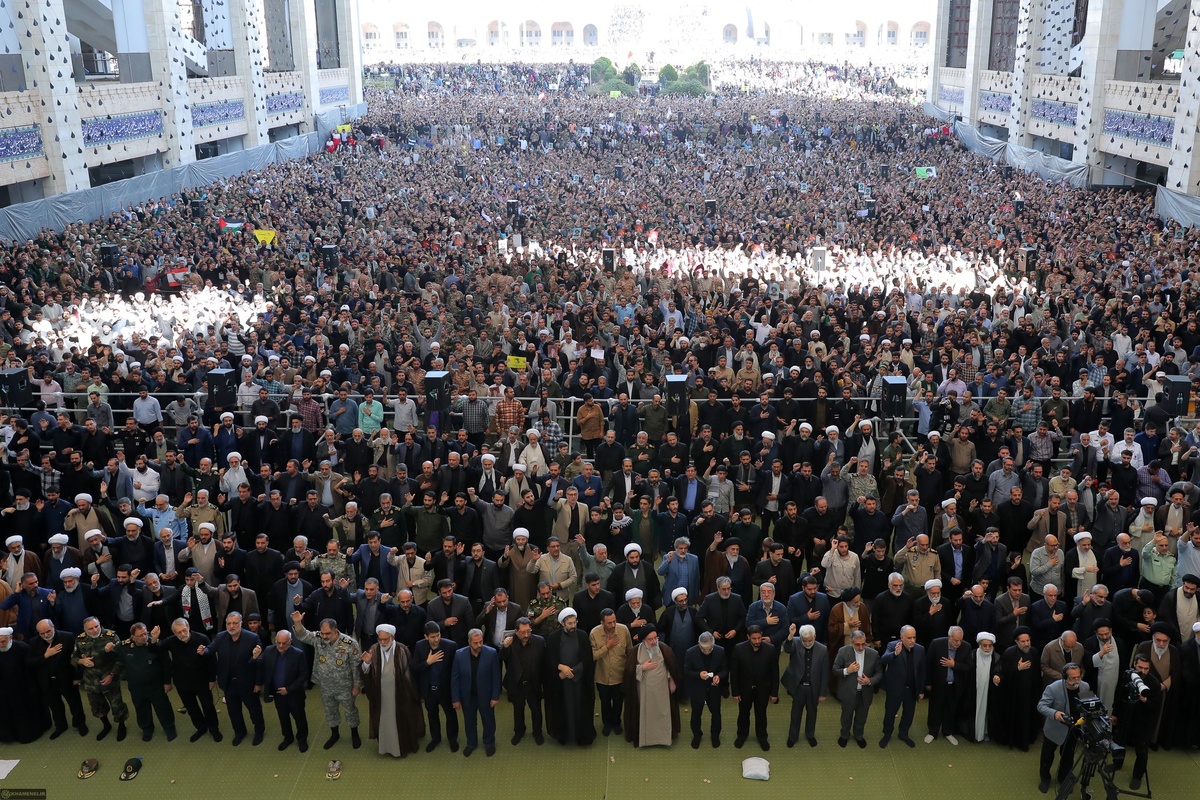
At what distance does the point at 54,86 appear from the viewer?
2703 cm

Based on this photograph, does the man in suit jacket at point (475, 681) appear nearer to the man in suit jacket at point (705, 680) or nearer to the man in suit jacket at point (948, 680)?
the man in suit jacket at point (705, 680)

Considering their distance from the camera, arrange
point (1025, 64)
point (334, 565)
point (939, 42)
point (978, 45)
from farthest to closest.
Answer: point (939, 42) < point (978, 45) < point (1025, 64) < point (334, 565)

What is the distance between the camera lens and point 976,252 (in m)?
24.1

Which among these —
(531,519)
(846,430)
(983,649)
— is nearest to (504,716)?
(531,519)

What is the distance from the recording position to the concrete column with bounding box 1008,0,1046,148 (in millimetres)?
38844

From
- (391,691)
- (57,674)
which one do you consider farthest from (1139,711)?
(57,674)

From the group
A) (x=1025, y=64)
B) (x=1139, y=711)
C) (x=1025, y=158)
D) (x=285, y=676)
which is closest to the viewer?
(x=1139, y=711)

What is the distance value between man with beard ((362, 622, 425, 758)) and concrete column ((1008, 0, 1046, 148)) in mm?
37419

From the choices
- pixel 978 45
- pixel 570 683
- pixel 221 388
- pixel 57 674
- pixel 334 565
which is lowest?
pixel 570 683

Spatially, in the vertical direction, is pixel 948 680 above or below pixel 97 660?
below

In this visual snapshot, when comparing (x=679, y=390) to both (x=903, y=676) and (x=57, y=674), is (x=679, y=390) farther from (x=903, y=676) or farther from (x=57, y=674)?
(x=57, y=674)

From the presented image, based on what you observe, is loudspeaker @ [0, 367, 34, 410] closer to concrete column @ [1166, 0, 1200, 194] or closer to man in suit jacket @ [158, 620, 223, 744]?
man in suit jacket @ [158, 620, 223, 744]

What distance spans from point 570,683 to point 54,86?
24832 millimetres

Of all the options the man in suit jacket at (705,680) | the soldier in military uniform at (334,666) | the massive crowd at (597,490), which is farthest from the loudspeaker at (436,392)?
the man in suit jacket at (705,680)
